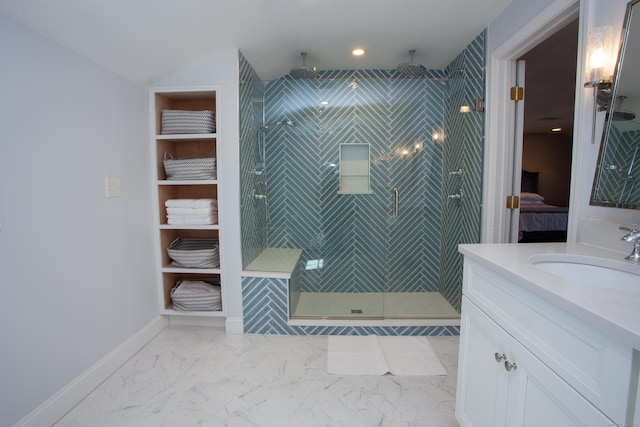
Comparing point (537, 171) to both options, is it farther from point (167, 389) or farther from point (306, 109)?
point (167, 389)

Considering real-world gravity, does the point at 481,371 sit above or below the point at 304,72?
below

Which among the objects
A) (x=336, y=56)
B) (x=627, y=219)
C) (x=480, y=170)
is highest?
(x=336, y=56)

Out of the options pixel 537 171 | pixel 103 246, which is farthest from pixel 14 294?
pixel 537 171

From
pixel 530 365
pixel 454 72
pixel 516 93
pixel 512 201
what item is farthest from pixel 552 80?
pixel 530 365

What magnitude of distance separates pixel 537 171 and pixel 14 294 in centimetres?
688

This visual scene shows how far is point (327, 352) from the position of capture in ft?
6.86

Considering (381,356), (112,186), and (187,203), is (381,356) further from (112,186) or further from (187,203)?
(112,186)

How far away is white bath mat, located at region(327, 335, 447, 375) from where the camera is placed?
73.9 inches

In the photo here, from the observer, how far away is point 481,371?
3.76 ft

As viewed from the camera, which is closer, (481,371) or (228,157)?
(481,371)

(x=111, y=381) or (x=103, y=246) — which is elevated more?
(x=103, y=246)

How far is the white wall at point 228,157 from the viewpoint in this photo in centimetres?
224

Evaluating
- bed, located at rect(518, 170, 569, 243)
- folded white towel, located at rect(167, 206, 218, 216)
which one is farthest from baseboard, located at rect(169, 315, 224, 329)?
bed, located at rect(518, 170, 569, 243)

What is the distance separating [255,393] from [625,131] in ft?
6.76
